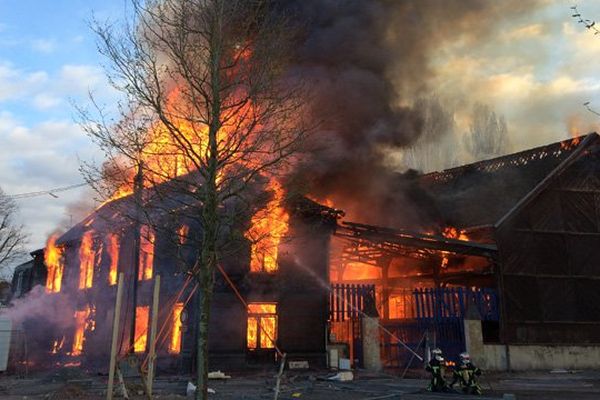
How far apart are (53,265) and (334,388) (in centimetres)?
2422

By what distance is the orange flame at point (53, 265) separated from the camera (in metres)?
30.1

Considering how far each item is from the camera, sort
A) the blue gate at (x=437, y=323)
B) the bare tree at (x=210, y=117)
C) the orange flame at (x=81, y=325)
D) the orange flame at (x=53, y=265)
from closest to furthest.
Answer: the bare tree at (x=210, y=117) < the blue gate at (x=437, y=323) < the orange flame at (x=81, y=325) < the orange flame at (x=53, y=265)

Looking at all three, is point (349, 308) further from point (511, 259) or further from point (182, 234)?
point (182, 234)

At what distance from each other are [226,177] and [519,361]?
1472 cm

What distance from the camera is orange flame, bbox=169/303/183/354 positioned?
1778 cm

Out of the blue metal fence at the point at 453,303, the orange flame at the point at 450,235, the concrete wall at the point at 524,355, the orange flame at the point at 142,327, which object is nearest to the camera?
the concrete wall at the point at 524,355

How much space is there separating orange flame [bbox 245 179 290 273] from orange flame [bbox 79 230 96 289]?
12.1 m

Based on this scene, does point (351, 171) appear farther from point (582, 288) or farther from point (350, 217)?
point (582, 288)

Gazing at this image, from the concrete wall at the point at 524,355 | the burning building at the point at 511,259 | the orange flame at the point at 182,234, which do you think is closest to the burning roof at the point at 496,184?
the burning building at the point at 511,259

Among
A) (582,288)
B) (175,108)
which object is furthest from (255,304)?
(582,288)

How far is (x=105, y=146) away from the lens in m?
8.23

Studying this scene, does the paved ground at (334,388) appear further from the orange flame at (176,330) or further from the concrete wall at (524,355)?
the orange flame at (176,330)

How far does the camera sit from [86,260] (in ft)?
88.1

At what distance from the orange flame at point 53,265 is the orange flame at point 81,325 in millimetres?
4190
